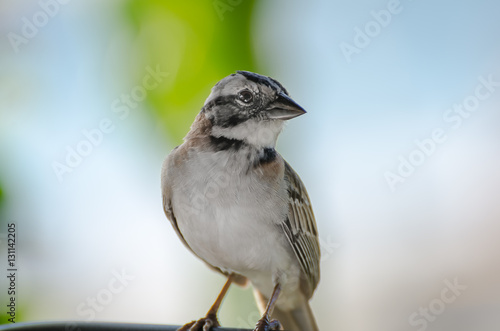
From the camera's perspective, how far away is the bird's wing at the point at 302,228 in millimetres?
2068

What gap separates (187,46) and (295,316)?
1184 millimetres

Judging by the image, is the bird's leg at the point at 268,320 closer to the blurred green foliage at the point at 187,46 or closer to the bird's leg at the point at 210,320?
the bird's leg at the point at 210,320

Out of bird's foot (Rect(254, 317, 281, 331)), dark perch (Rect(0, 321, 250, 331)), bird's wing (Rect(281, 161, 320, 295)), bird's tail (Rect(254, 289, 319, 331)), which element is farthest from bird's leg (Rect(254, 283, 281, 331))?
dark perch (Rect(0, 321, 250, 331))

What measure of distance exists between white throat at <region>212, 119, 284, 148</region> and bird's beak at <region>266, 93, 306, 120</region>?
3 cm

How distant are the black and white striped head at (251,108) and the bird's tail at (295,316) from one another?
2.58ft

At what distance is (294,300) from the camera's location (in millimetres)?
2375

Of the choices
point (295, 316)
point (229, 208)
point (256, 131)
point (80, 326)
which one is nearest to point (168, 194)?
point (229, 208)

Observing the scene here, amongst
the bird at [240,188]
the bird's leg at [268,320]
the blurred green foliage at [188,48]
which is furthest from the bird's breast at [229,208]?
the blurred green foliage at [188,48]

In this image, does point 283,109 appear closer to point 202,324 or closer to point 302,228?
point 302,228

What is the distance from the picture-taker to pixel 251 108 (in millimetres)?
1861

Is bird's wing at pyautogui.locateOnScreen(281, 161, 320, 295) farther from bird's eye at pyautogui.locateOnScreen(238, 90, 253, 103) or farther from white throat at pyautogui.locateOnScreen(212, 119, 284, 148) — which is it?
bird's eye at pyautogui.locateOnScreen(238, 90, 253, 103)

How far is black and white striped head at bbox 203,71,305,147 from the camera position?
6.02ft

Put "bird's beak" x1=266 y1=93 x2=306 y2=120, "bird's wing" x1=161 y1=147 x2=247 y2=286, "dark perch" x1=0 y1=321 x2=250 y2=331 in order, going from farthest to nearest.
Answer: "bird's wing" x1=161 y1=147 x2=247 y2=286, "bird's beak" x1=266 y1=93 x2=306 y2=120, "dark perch" x1=0 y1=321 x2=250 y2=331

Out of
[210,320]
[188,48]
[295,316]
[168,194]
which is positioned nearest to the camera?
[168,194]
